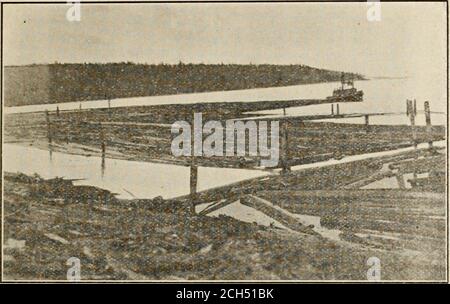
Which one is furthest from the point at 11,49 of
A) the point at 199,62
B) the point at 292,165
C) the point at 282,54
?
the point at 292,165

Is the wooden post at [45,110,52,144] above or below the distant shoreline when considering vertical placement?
below

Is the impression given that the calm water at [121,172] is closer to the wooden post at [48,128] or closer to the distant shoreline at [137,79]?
the wooden post at [48,128]

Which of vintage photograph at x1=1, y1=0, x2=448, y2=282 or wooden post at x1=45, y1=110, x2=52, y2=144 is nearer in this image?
vintage photograph at x1=1, y1=0, x2=448, y2=282

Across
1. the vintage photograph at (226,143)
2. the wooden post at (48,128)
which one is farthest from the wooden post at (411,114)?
the wooden post at (48,128)

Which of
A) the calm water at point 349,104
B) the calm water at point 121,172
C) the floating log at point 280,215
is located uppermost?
the calm water at point 349,104

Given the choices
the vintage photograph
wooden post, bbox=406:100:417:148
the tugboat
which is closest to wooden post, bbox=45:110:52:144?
the vintage photograph

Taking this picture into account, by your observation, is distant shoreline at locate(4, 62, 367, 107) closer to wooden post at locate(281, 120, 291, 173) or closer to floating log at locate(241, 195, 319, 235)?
wooden post at locate(281, 120, 291, 173)

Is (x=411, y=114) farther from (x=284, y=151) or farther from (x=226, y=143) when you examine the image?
(x=226, y=143)

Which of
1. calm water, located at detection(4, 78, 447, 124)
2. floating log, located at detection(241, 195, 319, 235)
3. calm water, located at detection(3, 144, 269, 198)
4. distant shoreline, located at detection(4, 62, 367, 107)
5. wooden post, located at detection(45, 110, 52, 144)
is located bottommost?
floating log, located at detection(241, 195, 319, 235)

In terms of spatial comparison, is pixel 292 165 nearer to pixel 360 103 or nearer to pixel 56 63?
pixel 360 103
